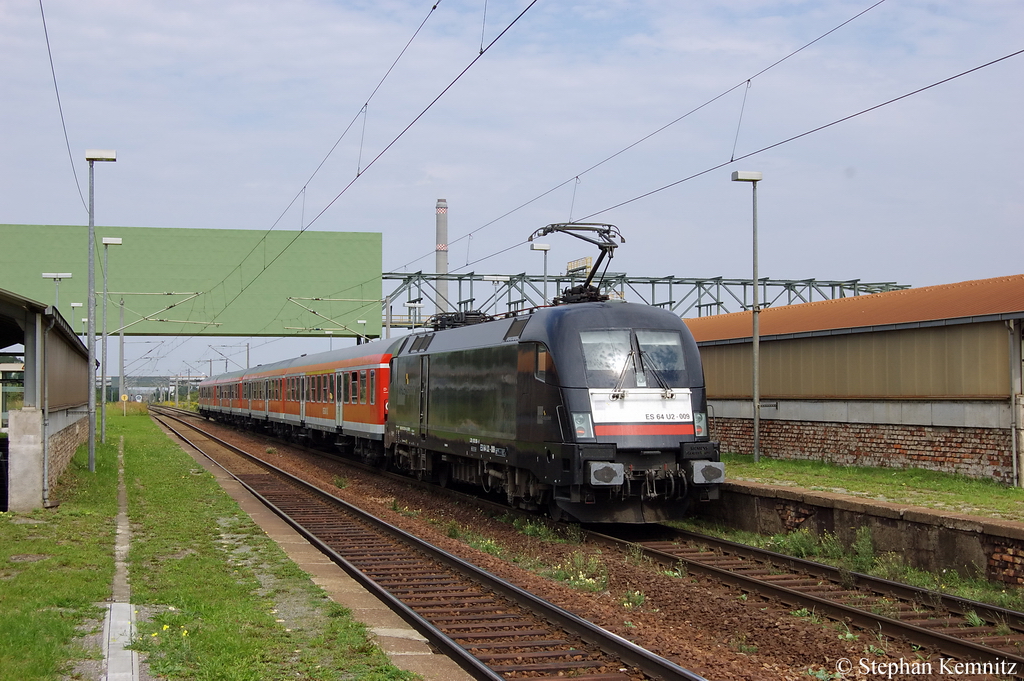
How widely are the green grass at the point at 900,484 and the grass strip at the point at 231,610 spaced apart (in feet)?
26.7

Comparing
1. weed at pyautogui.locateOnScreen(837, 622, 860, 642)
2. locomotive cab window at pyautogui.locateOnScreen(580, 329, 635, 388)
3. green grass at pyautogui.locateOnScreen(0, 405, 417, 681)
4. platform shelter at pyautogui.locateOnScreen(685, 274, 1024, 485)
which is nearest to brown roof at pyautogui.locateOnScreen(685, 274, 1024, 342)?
platform shelter at pyautogui.locateOnScreen(685, 274, 1024, 485)

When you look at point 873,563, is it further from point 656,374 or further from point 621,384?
point 621,384

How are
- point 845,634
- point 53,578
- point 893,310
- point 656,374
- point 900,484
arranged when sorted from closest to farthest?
1. point 845,634
2. point 53,578
3. point 656,374
4. point 900,484
5. point 893,310

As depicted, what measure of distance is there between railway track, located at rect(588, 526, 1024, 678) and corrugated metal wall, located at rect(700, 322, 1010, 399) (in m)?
6.76

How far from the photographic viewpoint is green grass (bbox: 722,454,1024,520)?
517 inches

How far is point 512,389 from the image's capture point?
14.9 m

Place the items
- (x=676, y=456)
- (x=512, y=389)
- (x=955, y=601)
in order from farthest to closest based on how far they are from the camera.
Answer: (x=512, y=389), (x=676, y=456), (x=955, y=601)

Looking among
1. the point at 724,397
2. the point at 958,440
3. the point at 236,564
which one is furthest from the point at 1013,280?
the point at 236,564

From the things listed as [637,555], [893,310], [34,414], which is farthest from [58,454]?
[893,310]

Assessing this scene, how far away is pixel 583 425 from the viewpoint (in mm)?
13047

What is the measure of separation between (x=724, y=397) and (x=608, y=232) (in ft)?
32.5

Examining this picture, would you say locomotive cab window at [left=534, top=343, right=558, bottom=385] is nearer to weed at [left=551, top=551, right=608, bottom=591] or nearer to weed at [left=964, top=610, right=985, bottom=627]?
weed at [left=551, top=551, right=608, bottom=591]

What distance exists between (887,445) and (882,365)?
5.11 feet

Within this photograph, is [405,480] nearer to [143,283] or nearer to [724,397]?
[724,397]
